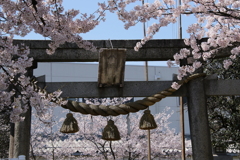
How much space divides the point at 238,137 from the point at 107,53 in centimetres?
580

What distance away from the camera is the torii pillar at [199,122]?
6.48m

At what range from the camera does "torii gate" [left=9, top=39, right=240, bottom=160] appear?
658 cm

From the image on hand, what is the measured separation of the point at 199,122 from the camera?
6574mm

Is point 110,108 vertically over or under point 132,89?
under

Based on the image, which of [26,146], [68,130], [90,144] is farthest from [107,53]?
[90,144]

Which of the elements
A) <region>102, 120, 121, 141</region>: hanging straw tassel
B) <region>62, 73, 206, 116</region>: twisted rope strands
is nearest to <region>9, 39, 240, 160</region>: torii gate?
<region>62, 73, 206, 116</region>: twisted rope strands

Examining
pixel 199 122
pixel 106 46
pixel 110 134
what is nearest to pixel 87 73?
pixel 106 46

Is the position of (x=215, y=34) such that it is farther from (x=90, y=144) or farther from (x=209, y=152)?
(x=90, y=144)

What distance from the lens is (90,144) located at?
12695 mm

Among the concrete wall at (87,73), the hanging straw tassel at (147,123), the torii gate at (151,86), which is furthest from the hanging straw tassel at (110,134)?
the concrete wall at (87,73)

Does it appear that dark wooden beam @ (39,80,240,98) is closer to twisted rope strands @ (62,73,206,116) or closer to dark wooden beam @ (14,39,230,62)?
twisted rope strands @ (62,73,206,116)

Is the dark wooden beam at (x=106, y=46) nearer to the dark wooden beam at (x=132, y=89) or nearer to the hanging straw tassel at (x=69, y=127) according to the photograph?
the dark wooden beam at (x=132, y=89)

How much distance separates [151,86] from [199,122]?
1.14 m

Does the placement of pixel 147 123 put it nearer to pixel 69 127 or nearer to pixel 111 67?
pixel 111 67
